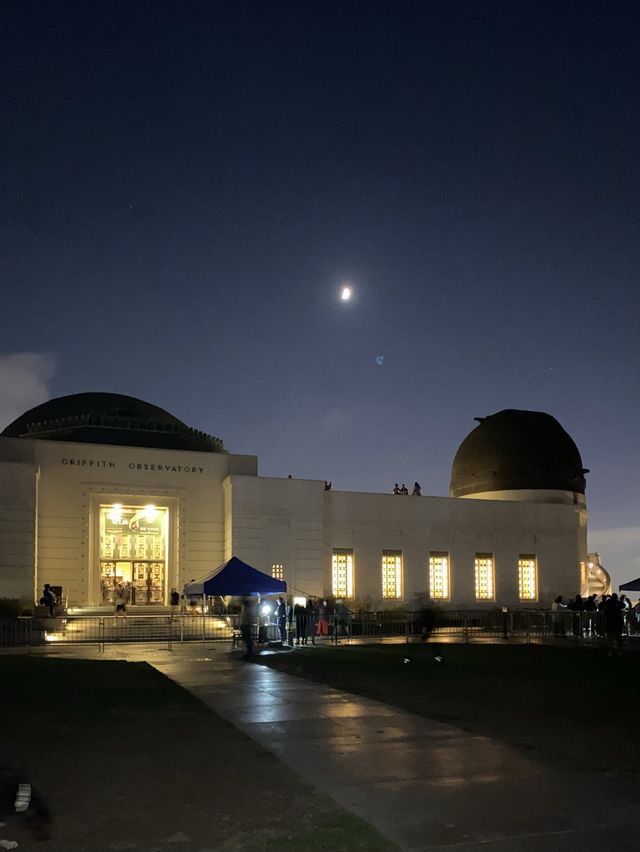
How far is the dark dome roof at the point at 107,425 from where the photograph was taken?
123 feet

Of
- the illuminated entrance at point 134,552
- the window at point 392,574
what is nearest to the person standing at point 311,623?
the illuminated entrance at point 134,552

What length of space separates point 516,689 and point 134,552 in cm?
2400

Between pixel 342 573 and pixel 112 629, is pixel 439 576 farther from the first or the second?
pixel 112 629

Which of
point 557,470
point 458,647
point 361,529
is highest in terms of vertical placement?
point 557,470

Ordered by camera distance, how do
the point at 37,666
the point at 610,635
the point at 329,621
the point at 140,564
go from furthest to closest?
the point at 140,564 → the point at 329,621 → the point at 610,635 → the point at 37,666

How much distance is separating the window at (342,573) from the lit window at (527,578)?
890 centimetres

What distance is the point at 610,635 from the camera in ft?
73.7

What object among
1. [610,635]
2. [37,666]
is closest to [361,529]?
[610,635]

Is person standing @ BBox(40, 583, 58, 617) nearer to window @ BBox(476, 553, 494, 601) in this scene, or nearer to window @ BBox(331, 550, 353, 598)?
window @ BBox(331, 550, 353, 598)

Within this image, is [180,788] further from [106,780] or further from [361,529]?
[361,529]

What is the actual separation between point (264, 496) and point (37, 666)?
18.1m

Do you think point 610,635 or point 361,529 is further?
point 361,529

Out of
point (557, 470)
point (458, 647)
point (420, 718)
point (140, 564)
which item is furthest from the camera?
point (557, 470)

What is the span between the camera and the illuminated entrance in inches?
1393
